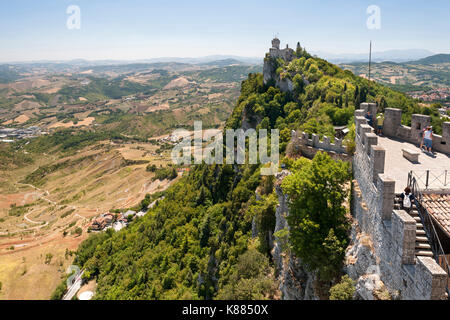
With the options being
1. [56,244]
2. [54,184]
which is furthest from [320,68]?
[54,184]

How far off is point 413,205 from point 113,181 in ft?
469

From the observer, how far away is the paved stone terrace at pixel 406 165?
13680 millimetres

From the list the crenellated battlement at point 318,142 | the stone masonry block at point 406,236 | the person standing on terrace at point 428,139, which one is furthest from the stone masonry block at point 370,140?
the crenellated battlement at point 318,142

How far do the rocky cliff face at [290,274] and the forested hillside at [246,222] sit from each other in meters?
1.46

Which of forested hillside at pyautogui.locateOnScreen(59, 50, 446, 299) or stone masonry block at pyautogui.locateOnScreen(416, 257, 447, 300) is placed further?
forested hillside at pyautogui.locateOnScreen(59, 50, 446, 299)

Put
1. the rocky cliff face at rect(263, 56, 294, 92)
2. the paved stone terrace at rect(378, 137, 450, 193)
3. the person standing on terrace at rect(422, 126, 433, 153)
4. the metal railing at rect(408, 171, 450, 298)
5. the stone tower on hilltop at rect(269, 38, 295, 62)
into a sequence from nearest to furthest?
the metal railing at rect(408, 171, 450, 298) < the paved stone terrace at rect(378, 137, 450, 193) < the person standing on terrace at rect(422, 126, 433, 153) < the rocky cliff face at rect(263, 56, 294, 92) < the stone tower on hilltop at rect(269, 38, 295, 62)

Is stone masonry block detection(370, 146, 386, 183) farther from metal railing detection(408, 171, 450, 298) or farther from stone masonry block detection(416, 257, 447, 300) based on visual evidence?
stone masonry block detection(416, 257, 447, 300)

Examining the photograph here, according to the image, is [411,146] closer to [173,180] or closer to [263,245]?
[263,245]

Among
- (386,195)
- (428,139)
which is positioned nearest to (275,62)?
(428,139)

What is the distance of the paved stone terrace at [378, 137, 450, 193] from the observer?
13680 mm

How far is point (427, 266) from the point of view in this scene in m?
9.49

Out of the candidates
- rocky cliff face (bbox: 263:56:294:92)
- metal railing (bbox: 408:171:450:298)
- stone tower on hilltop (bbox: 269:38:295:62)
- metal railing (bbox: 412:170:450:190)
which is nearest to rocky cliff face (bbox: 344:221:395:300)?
metal railing (bbox: 408:171:450:298)

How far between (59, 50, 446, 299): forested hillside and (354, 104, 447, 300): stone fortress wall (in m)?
1.79

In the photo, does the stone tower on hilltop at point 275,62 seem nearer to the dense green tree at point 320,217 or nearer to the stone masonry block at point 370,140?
the dense green tree at point 320,217
